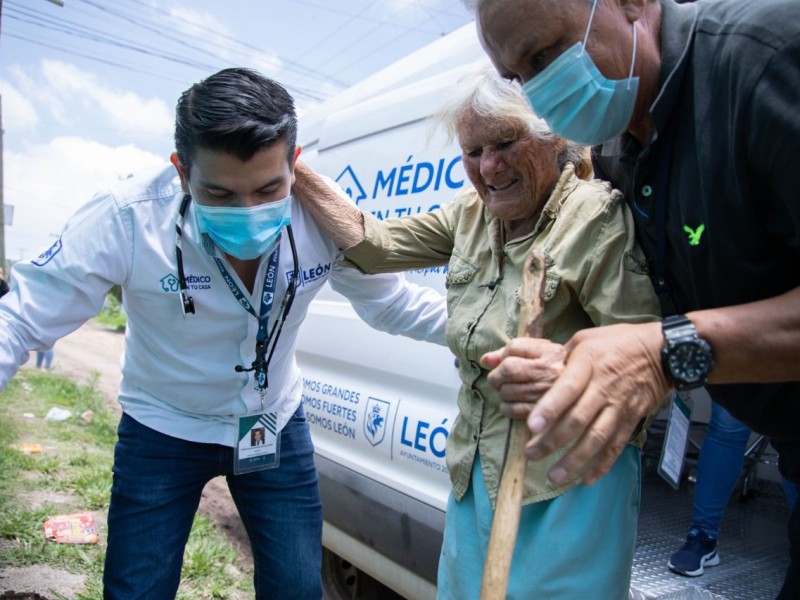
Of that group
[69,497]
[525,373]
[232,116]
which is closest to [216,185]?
[232,116]

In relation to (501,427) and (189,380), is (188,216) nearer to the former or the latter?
(189,380)

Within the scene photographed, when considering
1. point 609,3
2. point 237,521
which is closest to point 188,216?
point 609,3

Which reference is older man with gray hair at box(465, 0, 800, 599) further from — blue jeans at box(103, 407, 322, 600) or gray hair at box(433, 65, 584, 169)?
blue jeans at box(103, 407, 322, 600)

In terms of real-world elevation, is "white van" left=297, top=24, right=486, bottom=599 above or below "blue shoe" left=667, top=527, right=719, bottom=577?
above

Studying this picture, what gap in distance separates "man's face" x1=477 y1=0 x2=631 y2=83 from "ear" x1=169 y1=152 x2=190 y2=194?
0.95m

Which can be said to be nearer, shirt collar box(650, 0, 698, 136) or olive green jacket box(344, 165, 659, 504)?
shirt collar box(650, 0, 698, 136)

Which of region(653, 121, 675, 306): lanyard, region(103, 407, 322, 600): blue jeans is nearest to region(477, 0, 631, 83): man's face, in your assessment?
region(653, 121, 675, 306): lanyard

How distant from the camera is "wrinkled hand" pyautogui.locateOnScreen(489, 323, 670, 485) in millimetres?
896

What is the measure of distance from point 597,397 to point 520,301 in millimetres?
324

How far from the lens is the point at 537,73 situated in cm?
121

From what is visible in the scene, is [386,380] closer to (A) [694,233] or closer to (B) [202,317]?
(B) [202,317]

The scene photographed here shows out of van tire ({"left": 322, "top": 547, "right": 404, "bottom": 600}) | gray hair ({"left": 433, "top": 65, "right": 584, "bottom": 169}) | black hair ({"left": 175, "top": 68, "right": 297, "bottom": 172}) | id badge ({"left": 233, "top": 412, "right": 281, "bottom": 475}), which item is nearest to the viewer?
gray hair ({"left": 433, "top": 65, "right": 584, "bottom": 169})

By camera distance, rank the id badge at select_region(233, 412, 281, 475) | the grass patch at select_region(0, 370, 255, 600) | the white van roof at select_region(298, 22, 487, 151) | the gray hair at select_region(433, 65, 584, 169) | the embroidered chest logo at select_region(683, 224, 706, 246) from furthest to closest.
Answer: the grass patch at select_region(0, 370, 255, 600) < the white van roof at select_region(298, 22, 487, 151) < the id badge at select_region(233, 412, 281, 475) < the gray hair at select_region(433, 65, 584, 169) < the embroidered chest logo at select_region(683, 224, 706, 246)

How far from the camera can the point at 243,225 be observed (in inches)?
66.9
